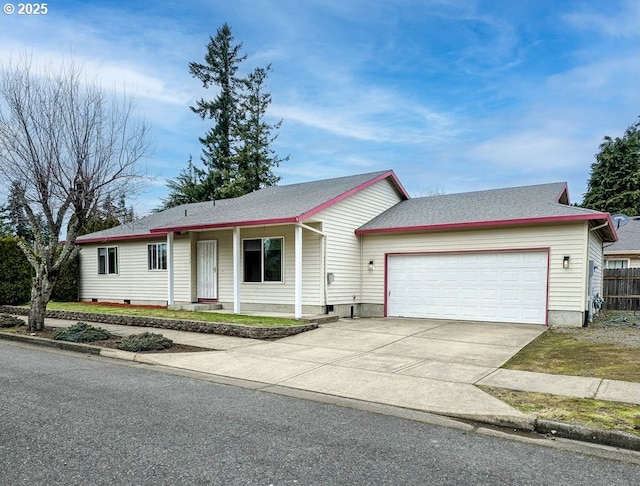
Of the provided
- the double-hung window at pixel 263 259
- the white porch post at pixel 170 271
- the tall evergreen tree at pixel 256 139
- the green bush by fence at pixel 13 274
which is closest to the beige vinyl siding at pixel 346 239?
the double-hung window at pixel 263 259

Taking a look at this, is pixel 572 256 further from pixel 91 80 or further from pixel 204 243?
pixel 91 80

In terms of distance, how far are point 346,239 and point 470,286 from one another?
4.14 metres

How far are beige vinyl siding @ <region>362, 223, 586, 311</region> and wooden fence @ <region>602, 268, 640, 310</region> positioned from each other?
7.74 meters

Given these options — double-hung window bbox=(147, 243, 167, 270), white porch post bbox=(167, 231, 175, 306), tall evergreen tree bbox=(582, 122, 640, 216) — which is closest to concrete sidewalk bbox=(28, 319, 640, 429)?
white porch post bbox=(167, 231, 175, 306)

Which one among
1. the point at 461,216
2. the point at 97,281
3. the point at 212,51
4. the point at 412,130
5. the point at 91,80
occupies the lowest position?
the point at 97,281

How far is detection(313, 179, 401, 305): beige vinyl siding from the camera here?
13883mm

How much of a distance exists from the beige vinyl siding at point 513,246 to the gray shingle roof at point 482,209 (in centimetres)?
38

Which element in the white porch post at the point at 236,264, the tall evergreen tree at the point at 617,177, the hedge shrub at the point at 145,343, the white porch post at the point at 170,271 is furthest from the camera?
the tall evergreen tree at the point at 617,177

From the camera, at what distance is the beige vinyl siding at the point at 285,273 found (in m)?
13.7

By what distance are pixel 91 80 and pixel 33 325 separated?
6.35 m

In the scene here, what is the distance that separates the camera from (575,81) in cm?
1830

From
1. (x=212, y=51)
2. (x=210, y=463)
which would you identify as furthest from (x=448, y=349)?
(x=212, y=51)

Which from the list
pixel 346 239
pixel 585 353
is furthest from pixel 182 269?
pixel 585 353

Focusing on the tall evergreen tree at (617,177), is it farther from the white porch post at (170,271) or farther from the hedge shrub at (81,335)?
the hedge shrub at (81,335)
